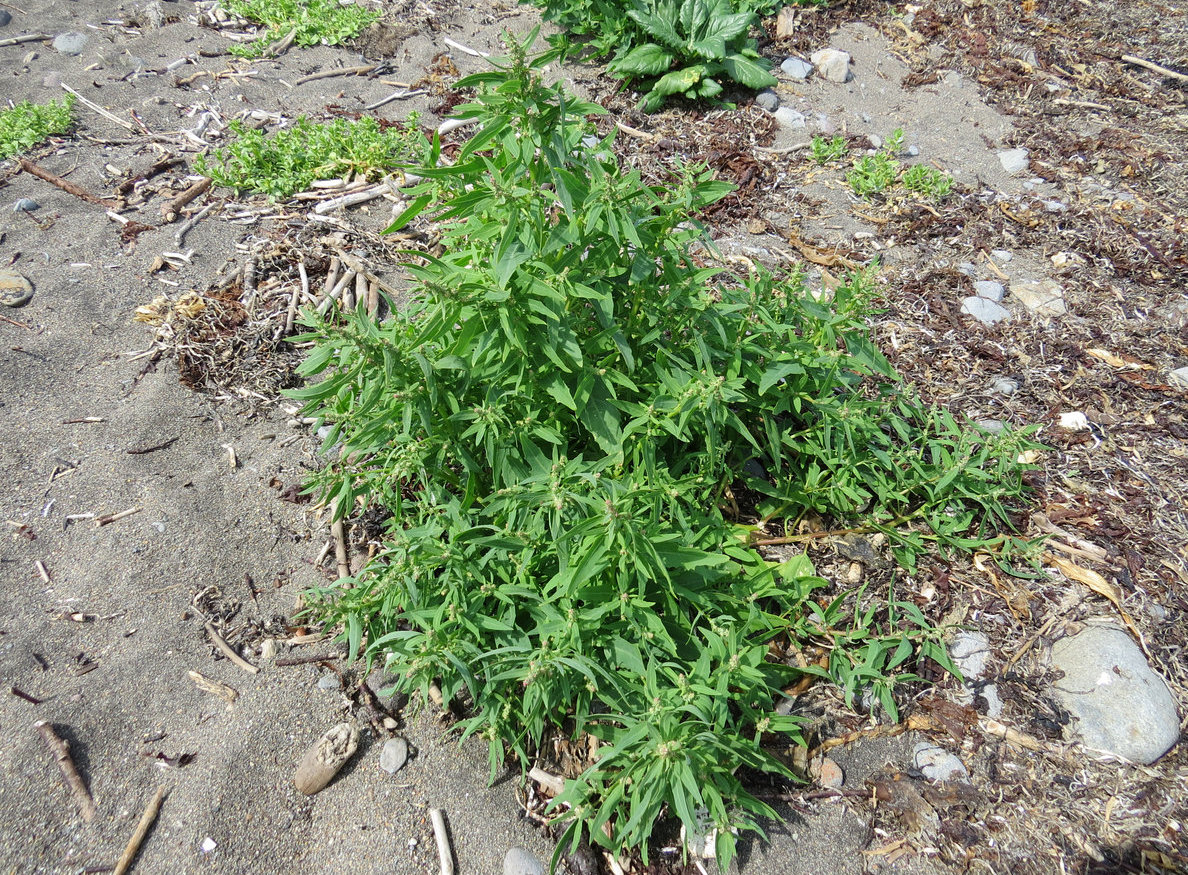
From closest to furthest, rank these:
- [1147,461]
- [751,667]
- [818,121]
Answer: [751,667]
[1147,461]
[818,121]

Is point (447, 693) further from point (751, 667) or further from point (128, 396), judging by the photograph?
point (128, 396)

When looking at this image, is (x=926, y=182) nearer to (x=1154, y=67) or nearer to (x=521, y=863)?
(x=1154, y=67)

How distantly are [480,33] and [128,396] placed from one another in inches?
181

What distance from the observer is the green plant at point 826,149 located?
534cm

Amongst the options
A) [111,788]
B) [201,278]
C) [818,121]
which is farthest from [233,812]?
[818,121]

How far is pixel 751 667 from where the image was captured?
8.14ft

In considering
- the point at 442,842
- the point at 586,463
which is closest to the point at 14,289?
the point at 586,463

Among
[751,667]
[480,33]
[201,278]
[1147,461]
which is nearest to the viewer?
[751,667]

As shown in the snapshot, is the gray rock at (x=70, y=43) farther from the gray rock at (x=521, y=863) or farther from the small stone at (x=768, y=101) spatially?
the gray rock at (x=521, y=863)

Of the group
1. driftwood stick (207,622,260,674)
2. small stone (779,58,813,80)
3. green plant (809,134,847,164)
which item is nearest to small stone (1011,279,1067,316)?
green plant (809,134,847,164)

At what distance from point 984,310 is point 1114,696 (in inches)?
94.7

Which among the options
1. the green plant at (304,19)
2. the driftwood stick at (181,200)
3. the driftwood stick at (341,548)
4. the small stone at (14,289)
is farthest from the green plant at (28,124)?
the driftwood stick at (341,548)

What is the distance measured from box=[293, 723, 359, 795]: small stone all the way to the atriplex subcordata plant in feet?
1.27

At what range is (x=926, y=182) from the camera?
508 cm
